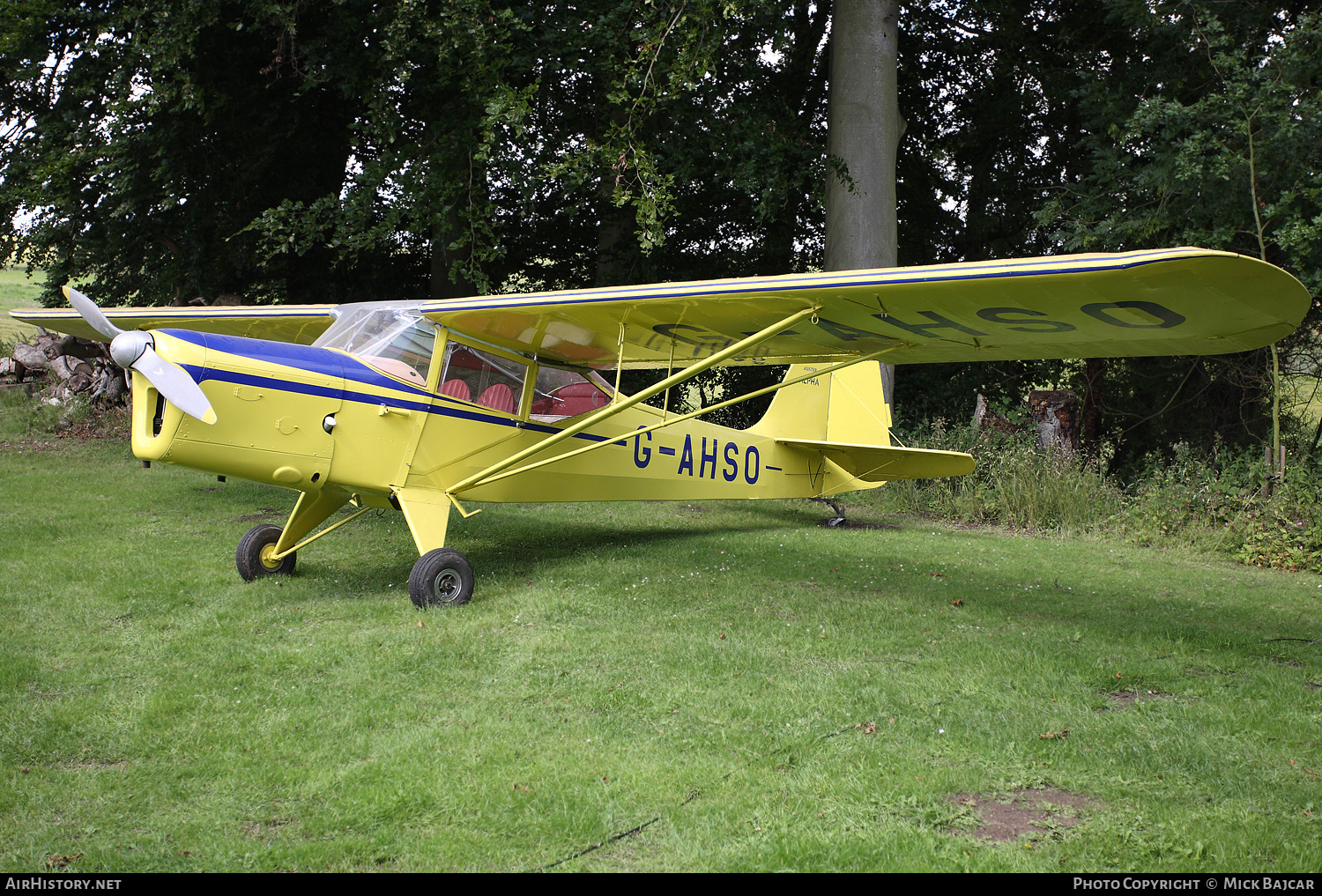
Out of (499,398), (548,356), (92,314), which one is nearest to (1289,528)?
(548,356)

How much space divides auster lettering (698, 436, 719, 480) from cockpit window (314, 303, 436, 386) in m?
3.16

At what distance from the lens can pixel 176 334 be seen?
16.4 feet

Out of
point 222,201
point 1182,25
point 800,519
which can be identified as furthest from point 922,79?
point 222,201

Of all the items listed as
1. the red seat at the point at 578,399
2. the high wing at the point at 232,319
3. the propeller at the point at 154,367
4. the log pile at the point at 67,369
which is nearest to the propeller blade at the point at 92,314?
the propeller at the point at 154,367

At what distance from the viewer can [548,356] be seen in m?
7.15

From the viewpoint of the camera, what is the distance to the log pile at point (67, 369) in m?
14.0

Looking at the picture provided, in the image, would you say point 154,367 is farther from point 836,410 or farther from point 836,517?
point 836,517

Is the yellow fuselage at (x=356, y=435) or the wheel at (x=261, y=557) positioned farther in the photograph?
the wheel at (x=261, y=557)

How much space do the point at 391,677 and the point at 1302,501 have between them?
8.49 metres

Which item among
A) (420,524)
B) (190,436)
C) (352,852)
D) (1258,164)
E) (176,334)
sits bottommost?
(352,852)

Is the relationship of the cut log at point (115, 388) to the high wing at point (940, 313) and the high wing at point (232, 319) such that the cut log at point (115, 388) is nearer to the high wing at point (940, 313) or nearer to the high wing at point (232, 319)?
the high wing at point (232, 319)

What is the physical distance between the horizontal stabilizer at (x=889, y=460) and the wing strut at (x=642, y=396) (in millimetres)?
2844

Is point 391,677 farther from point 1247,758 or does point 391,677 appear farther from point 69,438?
point 69,438

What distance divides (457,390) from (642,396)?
1607 millimetres
